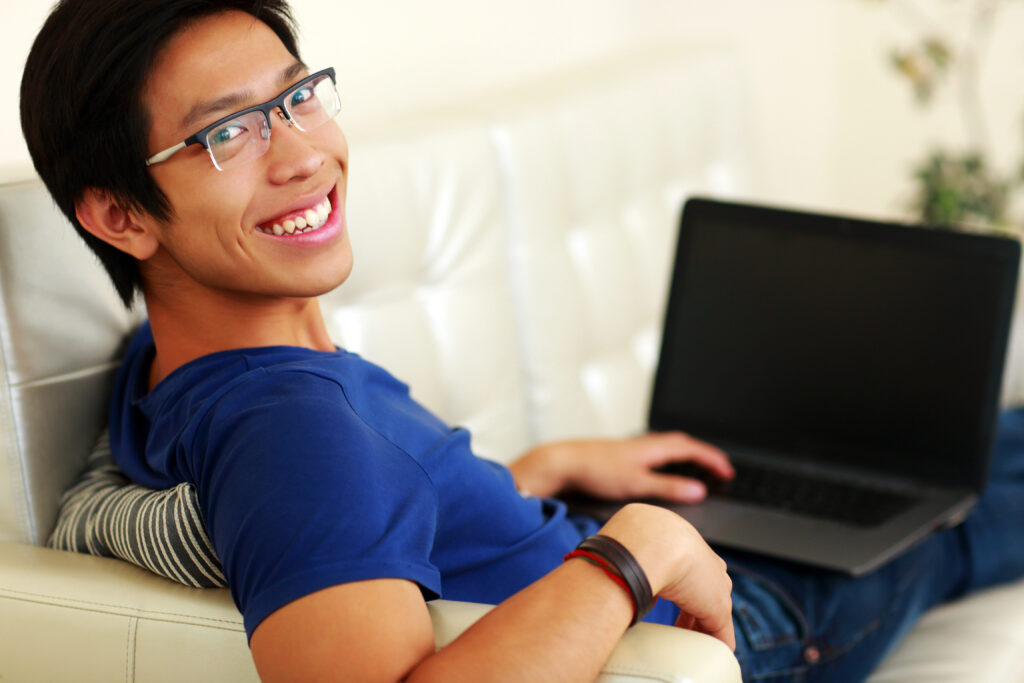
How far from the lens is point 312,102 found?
101cm

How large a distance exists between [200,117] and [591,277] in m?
1.04

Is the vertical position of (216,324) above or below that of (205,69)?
below

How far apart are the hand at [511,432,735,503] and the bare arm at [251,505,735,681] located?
57 centimetres

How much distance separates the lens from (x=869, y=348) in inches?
58.4

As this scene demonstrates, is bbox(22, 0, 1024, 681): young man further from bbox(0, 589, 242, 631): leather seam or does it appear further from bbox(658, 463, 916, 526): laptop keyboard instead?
bbox(658, 463, 916, 526): laptop keyboard

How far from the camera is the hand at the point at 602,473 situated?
142cm

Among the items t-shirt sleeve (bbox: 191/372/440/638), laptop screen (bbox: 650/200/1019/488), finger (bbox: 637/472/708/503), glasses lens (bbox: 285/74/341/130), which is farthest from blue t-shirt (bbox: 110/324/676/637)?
laptop screen (bbox: 650/200/1019/488)

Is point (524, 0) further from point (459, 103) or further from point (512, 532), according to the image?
point (512, 532)

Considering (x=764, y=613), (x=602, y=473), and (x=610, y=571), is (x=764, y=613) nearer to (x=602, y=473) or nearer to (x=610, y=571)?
(x=602, y=473)

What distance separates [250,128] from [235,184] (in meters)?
0.05

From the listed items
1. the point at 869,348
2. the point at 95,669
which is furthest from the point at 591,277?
the point at 95,669

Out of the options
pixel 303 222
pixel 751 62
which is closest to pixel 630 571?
pixel 303 222

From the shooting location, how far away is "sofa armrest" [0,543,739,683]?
867 mm

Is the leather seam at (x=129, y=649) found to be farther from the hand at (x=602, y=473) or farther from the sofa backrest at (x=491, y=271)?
the hand at (x=602, y=473)
